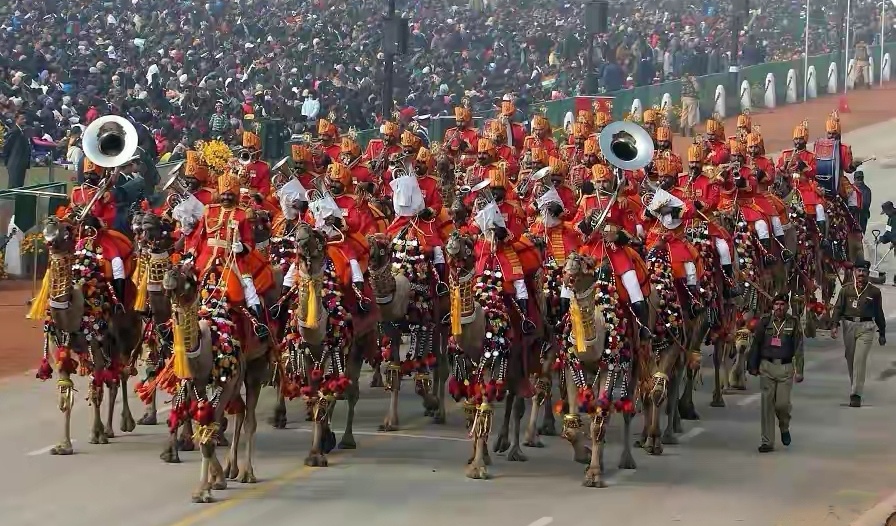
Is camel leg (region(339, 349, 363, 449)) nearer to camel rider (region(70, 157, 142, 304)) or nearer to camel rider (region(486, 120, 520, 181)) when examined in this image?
camel rider (region(70, 157, 142, 304))

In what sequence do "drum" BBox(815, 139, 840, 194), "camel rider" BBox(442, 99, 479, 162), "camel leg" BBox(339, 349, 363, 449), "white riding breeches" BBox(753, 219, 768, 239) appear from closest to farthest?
"camel leg" BBox(339, 349, 363, 449), "white riding breeches" BBox(753, 219, 768, 239), "camel rider" BBox(442, 99, 479, 162), "drum" BBox(815, 139, 840, 194)

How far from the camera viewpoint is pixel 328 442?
21125mm

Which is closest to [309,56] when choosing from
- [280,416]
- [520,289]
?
[280,416]

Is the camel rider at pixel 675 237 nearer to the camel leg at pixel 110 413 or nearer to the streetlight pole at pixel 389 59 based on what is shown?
the camel leg at pixel 110 413

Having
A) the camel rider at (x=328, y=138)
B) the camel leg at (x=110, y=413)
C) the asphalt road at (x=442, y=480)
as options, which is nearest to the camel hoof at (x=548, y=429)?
the asphalt road at (x=442, y=480)

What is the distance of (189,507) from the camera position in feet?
60.8

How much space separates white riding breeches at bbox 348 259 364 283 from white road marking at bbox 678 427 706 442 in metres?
4.43

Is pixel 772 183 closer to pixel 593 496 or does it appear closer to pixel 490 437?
pixel 490 437

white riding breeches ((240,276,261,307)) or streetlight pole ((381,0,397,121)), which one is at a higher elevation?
streetlight pole ((381,0,397,121))

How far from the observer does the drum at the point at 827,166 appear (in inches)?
1237

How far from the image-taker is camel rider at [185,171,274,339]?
64.0 feet

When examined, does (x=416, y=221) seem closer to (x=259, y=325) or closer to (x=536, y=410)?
(x=536, y=410)

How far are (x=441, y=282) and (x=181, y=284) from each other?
5.59 metres

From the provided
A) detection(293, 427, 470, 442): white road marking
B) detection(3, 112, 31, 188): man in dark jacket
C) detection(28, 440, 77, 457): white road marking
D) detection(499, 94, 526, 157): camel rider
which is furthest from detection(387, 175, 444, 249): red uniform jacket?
detection(3, 112, 31, 188): man in dark jacket
